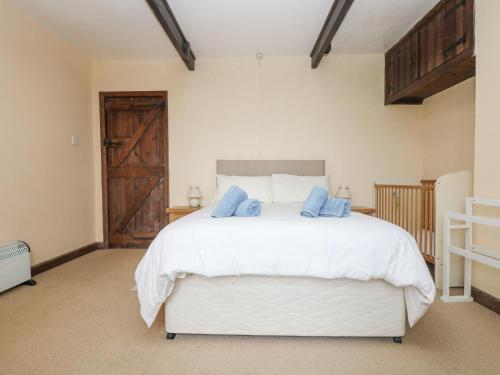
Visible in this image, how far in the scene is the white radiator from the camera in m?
2.29

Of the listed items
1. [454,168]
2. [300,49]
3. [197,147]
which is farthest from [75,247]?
[454,168]

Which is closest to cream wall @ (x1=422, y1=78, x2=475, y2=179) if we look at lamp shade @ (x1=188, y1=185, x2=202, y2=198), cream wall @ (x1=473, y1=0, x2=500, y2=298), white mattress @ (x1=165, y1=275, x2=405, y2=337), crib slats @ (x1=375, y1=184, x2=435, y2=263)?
crib slats @ (x1=375, y1=184, x2=435, y2=263)

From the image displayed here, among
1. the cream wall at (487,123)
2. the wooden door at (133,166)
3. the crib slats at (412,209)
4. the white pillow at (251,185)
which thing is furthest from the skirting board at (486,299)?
the wooden door at (133,166)

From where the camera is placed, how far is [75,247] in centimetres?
345

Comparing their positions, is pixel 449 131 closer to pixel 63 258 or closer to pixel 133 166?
pixel 133 166

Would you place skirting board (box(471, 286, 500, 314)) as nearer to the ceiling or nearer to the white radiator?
the ceiling

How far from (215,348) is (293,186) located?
202 centimetres

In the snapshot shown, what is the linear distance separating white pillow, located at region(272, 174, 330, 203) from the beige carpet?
5.17 feet

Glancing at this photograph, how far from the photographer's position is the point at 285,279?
158 centimetres

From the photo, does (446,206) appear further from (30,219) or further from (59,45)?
(59,45)

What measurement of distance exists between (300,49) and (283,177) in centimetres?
157

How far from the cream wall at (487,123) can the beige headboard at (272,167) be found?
5.65 feet

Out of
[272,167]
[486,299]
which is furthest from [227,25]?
[486,299]

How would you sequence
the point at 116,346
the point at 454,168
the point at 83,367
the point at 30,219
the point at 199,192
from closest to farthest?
1. the point at 83,367
2. the point at 116,346
3. the point at 30,219
4. the point at 454,168
5. the point at 199,192
